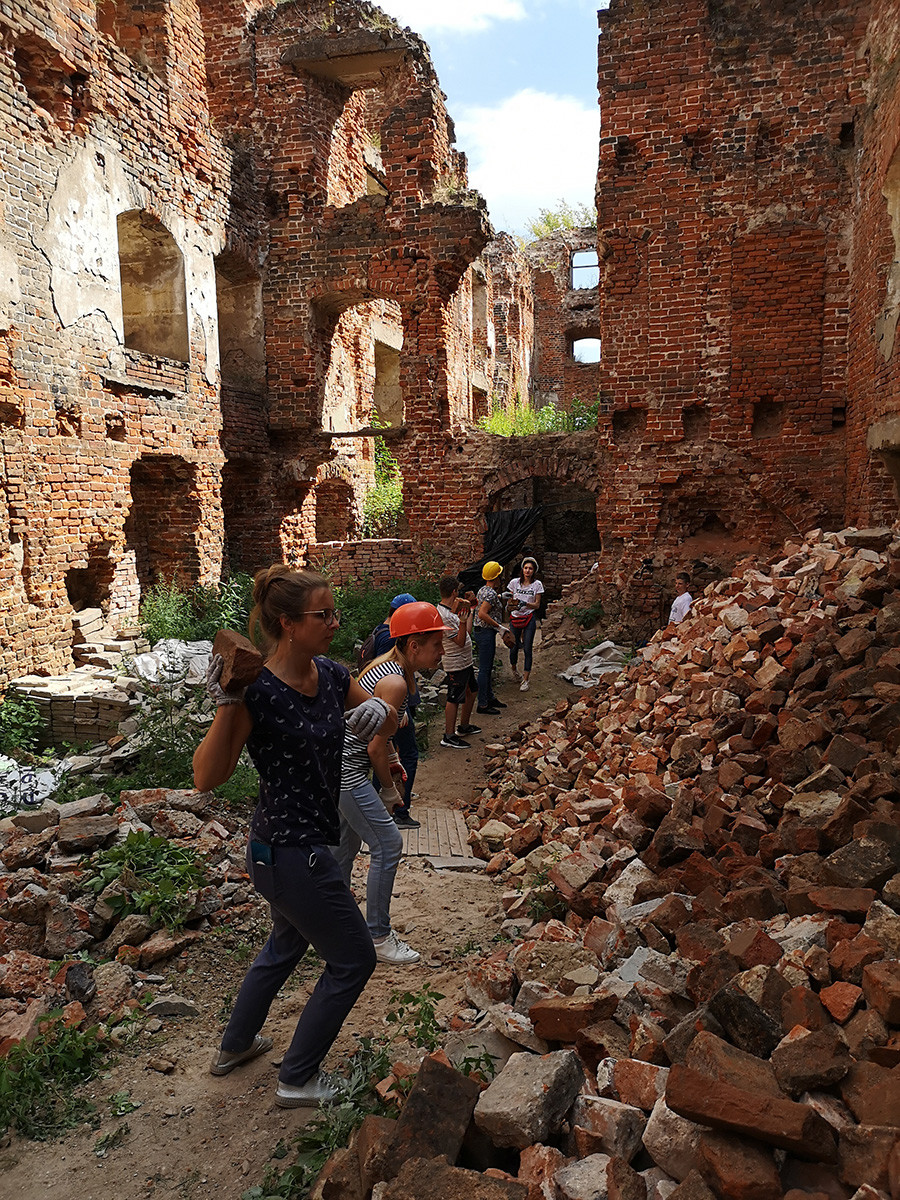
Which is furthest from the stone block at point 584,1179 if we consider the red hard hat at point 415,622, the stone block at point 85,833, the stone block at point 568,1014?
the stone block at point 85,833

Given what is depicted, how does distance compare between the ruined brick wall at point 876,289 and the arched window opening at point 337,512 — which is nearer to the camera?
the ruined brick wall at point 876,289

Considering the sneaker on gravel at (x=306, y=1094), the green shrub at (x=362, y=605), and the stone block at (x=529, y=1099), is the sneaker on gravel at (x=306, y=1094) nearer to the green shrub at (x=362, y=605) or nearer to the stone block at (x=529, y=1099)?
the stone block at (x=529, y=1099)

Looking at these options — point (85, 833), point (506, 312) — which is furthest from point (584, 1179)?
point (506, 312)

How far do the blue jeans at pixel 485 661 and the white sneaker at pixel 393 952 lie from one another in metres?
5.08

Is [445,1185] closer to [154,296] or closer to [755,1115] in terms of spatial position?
[755,1115]

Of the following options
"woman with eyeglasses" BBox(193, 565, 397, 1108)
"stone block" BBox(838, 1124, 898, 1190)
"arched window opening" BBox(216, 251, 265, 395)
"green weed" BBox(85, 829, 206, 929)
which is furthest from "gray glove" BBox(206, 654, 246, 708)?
"arched window opening" BBox(216, 251, 265, 395)

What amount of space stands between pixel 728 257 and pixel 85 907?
10550mm

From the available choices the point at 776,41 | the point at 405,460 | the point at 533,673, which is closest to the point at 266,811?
the point at 533,673

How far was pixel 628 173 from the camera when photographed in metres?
10.8

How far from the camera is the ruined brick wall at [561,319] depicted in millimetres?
24766

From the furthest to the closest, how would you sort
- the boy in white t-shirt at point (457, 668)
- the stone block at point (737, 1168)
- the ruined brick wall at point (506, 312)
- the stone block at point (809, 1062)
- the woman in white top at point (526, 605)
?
the ruined brick wall at point (506, 312) → the woman in white top at point (526, 605) → the boy in white t-shirt at point (457, 668) → the stone block at point (809, 1062) → the stone block at point (737, 1168)

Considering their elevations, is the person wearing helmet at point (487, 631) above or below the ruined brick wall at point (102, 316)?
below

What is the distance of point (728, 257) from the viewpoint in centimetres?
1055

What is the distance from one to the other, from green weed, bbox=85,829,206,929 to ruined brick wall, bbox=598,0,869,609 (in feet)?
27.3
